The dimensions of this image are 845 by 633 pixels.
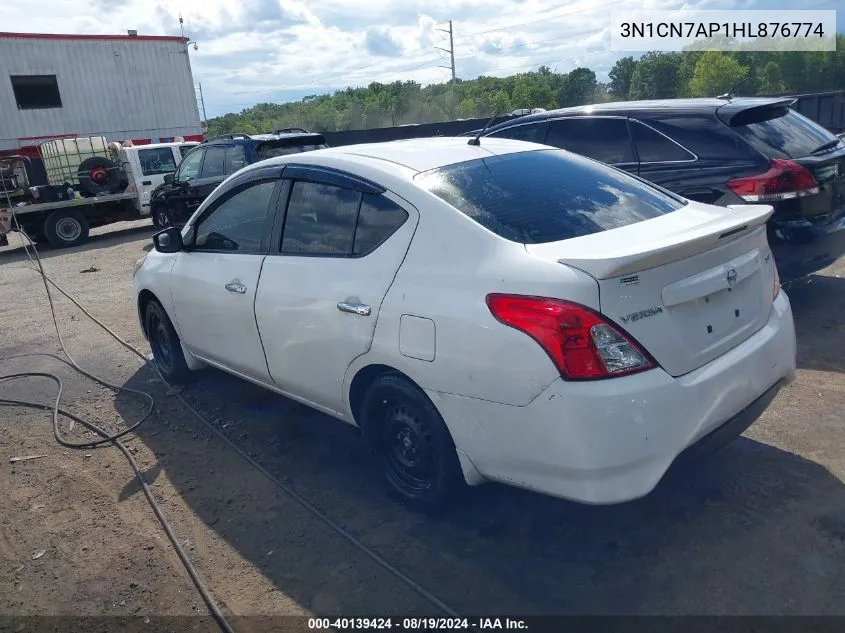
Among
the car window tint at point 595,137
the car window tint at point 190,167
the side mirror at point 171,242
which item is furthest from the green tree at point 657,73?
the side mirror at point 171,242

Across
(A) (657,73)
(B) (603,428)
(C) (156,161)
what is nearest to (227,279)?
(B) (603,428)

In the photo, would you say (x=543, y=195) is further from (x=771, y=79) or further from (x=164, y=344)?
(x=771, y=79)

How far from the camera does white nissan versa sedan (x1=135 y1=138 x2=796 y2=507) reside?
263cm

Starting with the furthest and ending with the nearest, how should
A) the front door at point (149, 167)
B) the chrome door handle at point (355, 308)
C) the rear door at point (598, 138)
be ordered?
the front door at point (149, 167) → the rear door at point (598, 138) → the chrome door handle at point (355, 308)

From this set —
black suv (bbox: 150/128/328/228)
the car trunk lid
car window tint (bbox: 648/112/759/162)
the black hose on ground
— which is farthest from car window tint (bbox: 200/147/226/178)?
the car trunk lid

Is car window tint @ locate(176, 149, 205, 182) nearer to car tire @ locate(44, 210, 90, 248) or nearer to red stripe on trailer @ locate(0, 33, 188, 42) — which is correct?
car tire @ locate(44, 210, 90, 248)

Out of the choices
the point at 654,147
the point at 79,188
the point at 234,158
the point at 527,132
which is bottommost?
the point at 79,188

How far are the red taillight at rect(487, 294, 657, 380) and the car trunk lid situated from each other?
57 mm

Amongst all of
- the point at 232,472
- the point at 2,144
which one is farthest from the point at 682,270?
the point at 2,144

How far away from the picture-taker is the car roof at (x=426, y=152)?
11.9 feet

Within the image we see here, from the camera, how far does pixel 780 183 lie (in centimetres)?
514

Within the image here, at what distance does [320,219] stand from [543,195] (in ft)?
3.85

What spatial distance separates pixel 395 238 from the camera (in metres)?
3.32

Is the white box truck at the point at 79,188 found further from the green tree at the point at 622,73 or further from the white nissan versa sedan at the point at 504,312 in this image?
the green tree at the point at 622,73
